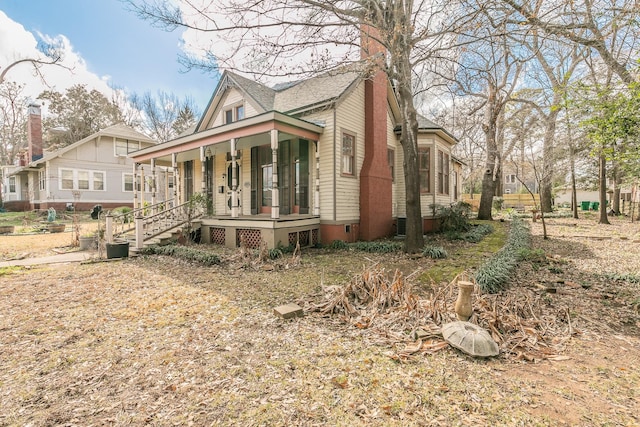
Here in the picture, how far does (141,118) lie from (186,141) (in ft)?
100

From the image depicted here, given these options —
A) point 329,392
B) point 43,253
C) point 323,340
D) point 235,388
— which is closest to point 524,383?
point 329,392

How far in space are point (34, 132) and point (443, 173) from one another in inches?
1214

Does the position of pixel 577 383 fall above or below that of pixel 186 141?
below

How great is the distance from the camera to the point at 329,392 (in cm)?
249

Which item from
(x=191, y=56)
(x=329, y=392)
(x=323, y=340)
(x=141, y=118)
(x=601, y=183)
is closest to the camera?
(x=329, y=392)

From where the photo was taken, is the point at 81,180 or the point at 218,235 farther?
the point at 81,180

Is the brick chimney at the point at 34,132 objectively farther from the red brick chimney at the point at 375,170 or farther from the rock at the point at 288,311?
the rock at the point at 288,311

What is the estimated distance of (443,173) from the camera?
13.7 m

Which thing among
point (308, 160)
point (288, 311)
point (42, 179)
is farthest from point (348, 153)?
point (42, 179)

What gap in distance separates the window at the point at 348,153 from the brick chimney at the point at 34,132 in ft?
88.7

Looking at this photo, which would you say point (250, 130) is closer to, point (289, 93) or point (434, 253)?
point (289, 93)

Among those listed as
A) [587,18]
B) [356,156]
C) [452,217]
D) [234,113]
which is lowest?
[452,217]

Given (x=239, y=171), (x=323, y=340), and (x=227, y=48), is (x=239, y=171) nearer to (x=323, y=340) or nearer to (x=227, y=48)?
(x=227, y=48)

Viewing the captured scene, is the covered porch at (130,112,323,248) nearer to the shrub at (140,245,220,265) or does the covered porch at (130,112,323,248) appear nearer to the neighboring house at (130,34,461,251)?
the neighboring house at (130,34,461,251)
